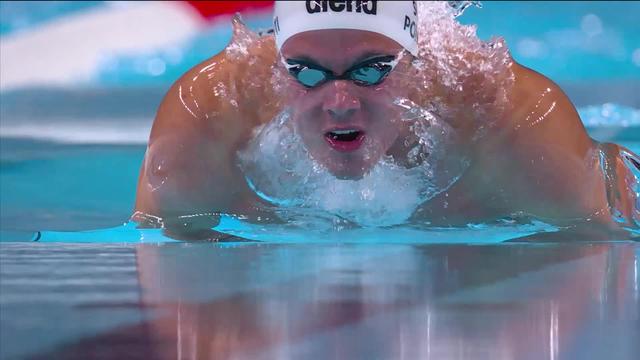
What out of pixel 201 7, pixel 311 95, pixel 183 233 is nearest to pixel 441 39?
pixel 311 95

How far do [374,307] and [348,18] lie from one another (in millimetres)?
1050

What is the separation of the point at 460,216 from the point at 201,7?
3.62m

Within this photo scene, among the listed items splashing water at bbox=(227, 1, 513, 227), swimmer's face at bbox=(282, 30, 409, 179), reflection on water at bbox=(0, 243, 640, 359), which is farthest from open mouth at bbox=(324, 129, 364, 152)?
reflection on water at bbox=(0, 243, 640, 359)

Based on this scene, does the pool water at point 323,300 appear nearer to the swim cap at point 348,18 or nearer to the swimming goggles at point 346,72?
the swimming goggles at point 346,72

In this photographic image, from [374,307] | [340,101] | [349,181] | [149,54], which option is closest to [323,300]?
[374,307]

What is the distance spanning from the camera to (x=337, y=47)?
1.66m

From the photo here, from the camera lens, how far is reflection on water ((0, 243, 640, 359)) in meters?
0.65

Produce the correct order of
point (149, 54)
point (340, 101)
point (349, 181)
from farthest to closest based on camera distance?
point (149, 54) → point (349, 181) → point (340, 101)

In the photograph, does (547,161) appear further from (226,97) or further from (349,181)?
(226,97)

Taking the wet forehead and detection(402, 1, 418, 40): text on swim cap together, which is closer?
the wet forehead

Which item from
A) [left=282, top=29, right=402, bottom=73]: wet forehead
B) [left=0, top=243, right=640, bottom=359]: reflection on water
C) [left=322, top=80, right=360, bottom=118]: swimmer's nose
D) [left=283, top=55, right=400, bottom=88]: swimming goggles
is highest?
[left=282, top=29, right=402, bottom=73]: wet forehead

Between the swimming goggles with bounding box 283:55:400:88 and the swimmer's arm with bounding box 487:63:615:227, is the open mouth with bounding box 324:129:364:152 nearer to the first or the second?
the swimming goggles with bounding box 283:55:400:88

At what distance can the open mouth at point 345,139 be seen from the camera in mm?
1677

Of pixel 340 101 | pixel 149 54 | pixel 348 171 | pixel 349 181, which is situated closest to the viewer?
pixel 340 101
